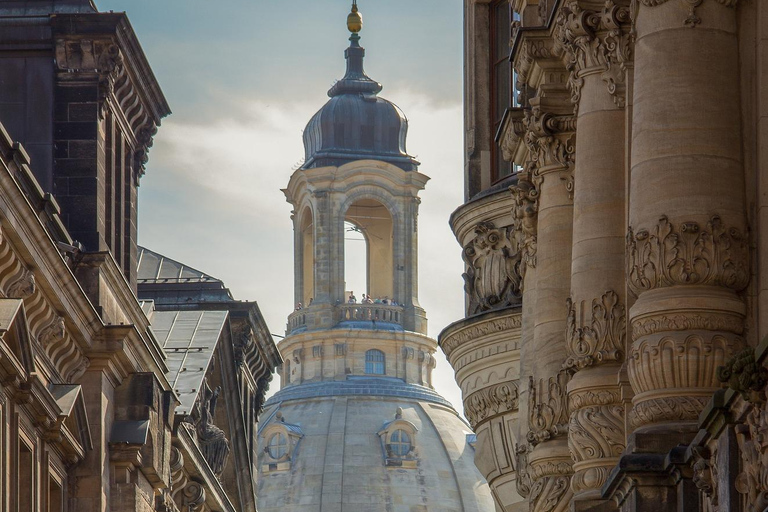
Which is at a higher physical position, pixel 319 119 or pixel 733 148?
pixel 319 119

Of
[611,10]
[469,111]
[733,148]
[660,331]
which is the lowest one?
[660,331]

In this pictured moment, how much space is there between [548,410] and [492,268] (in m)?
9.62

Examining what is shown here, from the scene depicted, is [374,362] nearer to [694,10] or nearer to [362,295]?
[362,295]

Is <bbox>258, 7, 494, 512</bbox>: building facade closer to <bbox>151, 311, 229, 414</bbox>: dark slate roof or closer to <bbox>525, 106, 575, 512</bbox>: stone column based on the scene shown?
<bbox>151, 311, 229, 414</bbox>: dark slate roof

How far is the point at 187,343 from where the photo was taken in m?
52.0

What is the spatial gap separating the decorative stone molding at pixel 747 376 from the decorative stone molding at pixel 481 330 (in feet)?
56.5

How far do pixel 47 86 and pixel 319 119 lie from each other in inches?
5992

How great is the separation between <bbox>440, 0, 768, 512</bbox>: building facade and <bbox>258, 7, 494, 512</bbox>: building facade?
147797mm

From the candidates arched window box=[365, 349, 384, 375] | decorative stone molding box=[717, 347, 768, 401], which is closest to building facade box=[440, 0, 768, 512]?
decorative stone molding box=[717, 347, 768, 401]

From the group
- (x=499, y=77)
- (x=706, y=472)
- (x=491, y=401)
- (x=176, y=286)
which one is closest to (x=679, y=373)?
(x=706, y=472)

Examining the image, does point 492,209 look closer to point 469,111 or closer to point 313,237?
point 469,111

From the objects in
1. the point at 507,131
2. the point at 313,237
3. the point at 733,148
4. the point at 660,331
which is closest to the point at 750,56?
the point at 733,148

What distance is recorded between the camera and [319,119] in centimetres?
19275

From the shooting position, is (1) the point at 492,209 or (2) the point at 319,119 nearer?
(1) the point at 492,209
